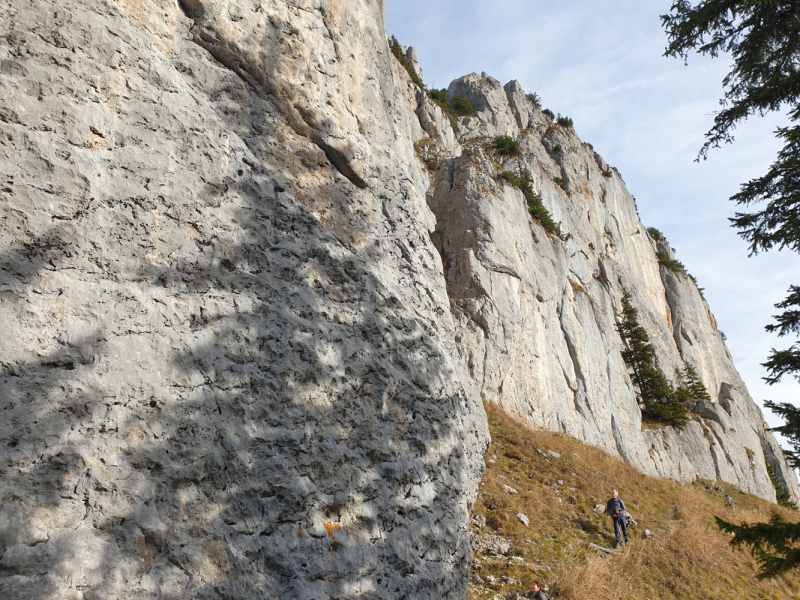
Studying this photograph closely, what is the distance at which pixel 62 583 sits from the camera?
8.31ft

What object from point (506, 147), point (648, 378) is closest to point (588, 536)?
point (648, 378)

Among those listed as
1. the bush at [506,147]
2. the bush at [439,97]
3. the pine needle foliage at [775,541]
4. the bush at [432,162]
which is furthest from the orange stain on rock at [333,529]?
the bush at [439,97]

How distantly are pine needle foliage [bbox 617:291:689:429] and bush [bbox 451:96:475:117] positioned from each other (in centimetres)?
1933

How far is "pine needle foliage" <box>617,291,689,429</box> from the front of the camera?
27.3 m

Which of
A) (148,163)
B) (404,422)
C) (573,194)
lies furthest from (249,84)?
(573,194)

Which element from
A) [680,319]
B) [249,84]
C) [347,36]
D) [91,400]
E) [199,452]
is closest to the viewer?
[91,400]

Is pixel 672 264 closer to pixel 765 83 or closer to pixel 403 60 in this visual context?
pixel 403 60

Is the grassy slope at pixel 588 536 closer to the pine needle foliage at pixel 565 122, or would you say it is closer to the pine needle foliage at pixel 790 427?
the pine needle foliage at pixel 790 427

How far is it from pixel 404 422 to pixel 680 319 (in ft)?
144

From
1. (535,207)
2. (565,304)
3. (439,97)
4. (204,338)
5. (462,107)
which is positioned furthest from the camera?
(462,107)

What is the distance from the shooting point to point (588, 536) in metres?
9.53

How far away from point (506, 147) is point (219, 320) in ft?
90.8

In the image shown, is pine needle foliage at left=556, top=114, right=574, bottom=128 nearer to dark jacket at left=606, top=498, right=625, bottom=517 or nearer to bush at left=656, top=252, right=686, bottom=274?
bush at left=656, top=252, right=686, bottom=274

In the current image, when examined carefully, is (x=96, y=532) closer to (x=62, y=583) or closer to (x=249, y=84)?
(x=62, y=583)
